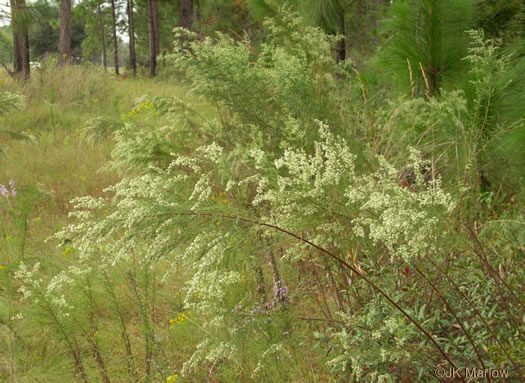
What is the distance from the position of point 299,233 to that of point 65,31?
11.7 m

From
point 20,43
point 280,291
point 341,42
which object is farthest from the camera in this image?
point 20,43

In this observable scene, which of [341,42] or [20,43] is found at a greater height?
[20,43]

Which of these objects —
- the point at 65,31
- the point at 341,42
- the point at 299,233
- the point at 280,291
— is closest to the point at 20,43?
the point at 65,31

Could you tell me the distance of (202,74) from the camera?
2553 mm

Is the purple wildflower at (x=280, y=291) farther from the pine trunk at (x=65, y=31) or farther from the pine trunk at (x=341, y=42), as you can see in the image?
the pine trunk at (x=65, y=31)

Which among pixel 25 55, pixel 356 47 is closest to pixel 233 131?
pixel 356 47

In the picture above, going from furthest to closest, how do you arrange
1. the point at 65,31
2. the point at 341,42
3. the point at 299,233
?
the point at 65,31 → the point at 341,42 → the point at 299,233

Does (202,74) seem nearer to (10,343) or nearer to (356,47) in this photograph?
(10,343)

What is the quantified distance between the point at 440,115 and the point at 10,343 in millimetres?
2350

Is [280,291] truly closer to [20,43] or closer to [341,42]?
[341,42]

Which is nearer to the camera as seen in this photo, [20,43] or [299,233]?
[299,233]

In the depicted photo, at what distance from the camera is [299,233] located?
5.78ft

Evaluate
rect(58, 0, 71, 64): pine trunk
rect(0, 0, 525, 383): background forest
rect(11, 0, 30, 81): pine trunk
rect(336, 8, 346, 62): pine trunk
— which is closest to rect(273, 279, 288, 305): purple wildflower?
rect(0, 0, 525, 383): background forest

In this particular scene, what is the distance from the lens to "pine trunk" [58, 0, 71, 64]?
36.2ft
